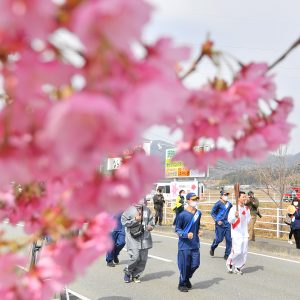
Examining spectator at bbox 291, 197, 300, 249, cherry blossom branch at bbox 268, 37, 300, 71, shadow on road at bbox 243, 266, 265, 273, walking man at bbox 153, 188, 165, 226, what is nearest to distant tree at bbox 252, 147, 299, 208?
walking man at bbox 153, 188, 165, 226

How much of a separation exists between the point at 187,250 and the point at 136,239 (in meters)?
1.10

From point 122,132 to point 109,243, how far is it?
1.91 feet

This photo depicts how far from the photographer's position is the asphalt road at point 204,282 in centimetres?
841

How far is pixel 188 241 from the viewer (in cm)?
900

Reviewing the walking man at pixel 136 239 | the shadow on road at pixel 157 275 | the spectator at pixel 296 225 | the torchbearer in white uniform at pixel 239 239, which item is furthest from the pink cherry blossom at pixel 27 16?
the spectator at pixel 296 225

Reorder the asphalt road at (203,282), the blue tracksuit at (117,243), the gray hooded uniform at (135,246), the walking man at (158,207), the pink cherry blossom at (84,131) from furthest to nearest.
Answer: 1. the walking man at (158,207)
2. the blue tracksuit at (117,243)
3. the gray hooded uniform at (135,246)
4. the asphalt road at (203,282)
5. the pink cherry blossom at (84,131)

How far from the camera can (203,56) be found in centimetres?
112

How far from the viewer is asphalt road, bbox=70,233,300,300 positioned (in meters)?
8.41

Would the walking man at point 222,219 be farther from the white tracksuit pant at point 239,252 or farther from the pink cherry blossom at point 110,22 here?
the pink cherry blossom at point 110,22

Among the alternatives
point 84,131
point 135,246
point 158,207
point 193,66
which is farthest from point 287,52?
point 158,207

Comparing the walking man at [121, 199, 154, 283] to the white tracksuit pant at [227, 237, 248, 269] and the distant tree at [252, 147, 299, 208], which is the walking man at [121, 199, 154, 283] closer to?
the white tracksuit pant at [227, 237, 248, 269]

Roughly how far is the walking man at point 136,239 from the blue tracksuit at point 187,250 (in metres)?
0.80

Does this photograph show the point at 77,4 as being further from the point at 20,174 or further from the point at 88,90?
the point at 20,174

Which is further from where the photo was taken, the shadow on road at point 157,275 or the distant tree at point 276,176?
the distant tree at point 276,176
